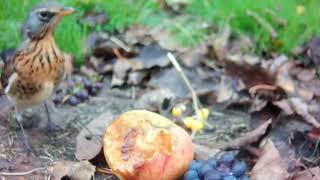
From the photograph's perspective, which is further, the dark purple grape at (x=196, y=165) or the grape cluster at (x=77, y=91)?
the grape cluster at (x=77, y=91)

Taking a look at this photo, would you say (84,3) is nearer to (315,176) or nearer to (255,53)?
(255,53)

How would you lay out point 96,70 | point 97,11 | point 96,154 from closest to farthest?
point 96,154 < point 96,70 < point 97,11

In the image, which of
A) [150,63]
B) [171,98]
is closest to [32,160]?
[171,98]

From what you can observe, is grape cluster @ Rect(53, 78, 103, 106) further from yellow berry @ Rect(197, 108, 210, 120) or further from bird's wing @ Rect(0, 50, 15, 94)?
yellow berry @ Rect(197, 108, 210, 120)

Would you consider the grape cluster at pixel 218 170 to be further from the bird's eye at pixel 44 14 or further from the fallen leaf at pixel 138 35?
the fallen leaf at pixel 138 35

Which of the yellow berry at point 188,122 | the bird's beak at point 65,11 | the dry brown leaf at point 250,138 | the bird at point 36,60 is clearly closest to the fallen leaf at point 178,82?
the yellow berry at point 188,122
